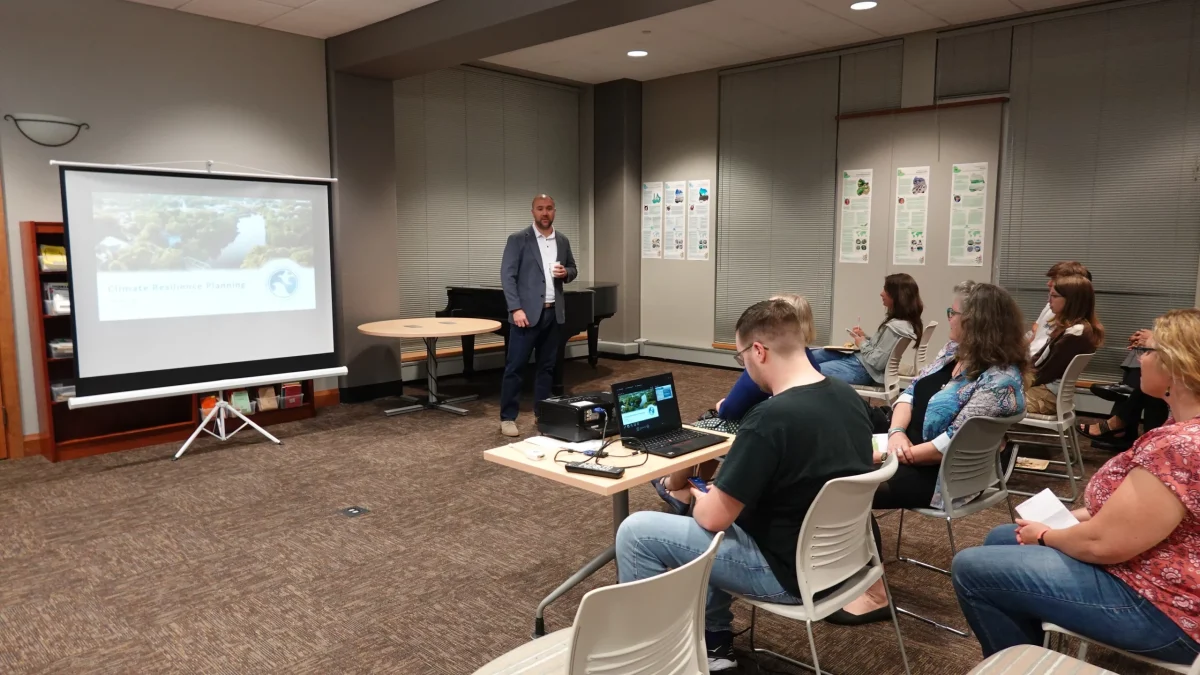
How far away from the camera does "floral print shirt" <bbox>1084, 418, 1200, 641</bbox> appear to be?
1.68 m

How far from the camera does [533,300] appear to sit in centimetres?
561

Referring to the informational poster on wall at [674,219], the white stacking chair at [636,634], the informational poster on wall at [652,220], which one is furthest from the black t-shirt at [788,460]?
the informational poster on wall at [652,220]

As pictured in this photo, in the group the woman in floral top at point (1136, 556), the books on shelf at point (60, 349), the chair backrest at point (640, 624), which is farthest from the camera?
the books on shelf at point (60, 349)

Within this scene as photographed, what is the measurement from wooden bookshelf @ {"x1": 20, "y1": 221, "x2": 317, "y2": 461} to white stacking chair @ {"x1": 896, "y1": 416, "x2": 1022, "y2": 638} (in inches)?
189

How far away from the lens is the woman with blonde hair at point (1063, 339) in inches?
171

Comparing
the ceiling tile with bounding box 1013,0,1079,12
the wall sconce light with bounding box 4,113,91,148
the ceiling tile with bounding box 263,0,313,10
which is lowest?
the wall sconce light with bounding box 4,113,91,148

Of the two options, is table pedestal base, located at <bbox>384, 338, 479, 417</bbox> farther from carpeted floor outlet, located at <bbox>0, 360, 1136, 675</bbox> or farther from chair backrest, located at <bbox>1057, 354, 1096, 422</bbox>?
chair backrest, located at <bbox>1057, 354, 1096, 422</bbox>

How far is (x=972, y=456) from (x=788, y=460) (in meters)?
1.14

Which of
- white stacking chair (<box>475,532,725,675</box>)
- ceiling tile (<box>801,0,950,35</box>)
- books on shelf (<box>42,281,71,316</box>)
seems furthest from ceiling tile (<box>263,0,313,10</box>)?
white stacking chair (<box>475,532,725,675</box>)

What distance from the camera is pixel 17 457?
5023mm

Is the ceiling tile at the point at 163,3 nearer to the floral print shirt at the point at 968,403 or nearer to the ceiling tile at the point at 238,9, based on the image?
the ceiling tile at the point at 238,9

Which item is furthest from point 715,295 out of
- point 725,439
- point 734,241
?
point 725,439

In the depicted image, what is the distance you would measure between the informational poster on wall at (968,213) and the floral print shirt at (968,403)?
3979mm

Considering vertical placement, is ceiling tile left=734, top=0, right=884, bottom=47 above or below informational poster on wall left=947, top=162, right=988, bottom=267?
above
